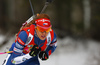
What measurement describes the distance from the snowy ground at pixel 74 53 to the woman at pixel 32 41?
350 centimetres

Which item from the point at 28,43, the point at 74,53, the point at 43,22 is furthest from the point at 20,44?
the point at 74,53

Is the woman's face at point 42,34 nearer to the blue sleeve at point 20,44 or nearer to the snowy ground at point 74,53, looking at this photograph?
the blue sleeve at point 20,44

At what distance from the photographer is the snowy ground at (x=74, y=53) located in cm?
681

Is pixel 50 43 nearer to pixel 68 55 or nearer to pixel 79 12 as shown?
pixel 68 55

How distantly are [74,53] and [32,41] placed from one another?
5.36 metres

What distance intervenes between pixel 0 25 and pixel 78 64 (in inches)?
199

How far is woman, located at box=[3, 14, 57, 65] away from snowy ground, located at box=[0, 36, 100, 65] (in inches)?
138

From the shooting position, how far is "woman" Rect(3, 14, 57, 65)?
2678 mm

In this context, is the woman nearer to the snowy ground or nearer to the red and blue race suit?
the red and blue race suit

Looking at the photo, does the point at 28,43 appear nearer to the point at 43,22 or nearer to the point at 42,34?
the point at 42,34

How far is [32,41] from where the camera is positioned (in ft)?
9.16

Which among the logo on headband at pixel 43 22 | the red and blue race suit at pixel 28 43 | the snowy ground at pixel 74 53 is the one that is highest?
the logo on headband at pixel 43 22

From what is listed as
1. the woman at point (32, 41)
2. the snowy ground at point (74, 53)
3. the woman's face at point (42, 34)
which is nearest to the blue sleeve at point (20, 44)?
the woman at point (32, 41)

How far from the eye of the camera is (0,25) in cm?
1004
